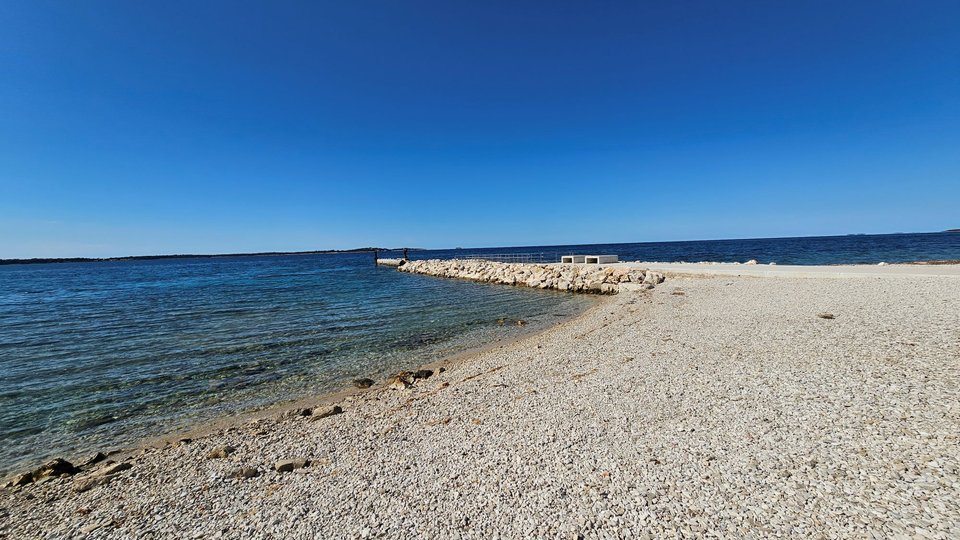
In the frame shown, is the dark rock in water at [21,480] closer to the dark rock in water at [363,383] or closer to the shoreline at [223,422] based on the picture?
the shoreline at [223,422]

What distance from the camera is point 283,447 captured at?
571 cm

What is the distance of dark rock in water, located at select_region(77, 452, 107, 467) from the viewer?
5881mm

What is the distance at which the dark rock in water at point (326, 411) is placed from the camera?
706cm

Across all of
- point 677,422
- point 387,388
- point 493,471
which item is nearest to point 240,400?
point 387,388

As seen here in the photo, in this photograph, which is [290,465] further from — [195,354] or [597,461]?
[195,354]

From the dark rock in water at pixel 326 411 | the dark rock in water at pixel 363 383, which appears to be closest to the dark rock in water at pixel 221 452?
the dark rock in water at pixel 326 411

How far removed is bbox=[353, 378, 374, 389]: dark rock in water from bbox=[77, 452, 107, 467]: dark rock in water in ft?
14.2

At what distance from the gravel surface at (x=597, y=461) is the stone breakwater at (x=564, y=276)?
1482cm

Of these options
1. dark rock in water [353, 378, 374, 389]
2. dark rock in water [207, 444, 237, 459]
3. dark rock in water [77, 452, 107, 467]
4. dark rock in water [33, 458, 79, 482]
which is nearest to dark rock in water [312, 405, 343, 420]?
dark rock in water [207, 444, 237, 459]

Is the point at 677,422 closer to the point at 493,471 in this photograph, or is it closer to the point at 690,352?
the point at 493,471

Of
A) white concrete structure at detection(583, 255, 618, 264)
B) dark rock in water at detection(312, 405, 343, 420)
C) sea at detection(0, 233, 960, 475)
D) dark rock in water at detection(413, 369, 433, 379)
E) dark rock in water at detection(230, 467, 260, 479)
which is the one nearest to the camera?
dark rock in water at detection(230, 467, 260, 479)

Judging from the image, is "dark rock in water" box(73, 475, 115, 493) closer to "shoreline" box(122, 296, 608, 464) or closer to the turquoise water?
"shoreline" box(122, 296, 608, 464)

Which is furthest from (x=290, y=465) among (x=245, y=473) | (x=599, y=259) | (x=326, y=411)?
(x=599, y=259)

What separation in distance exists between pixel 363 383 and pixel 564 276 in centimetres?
2006
